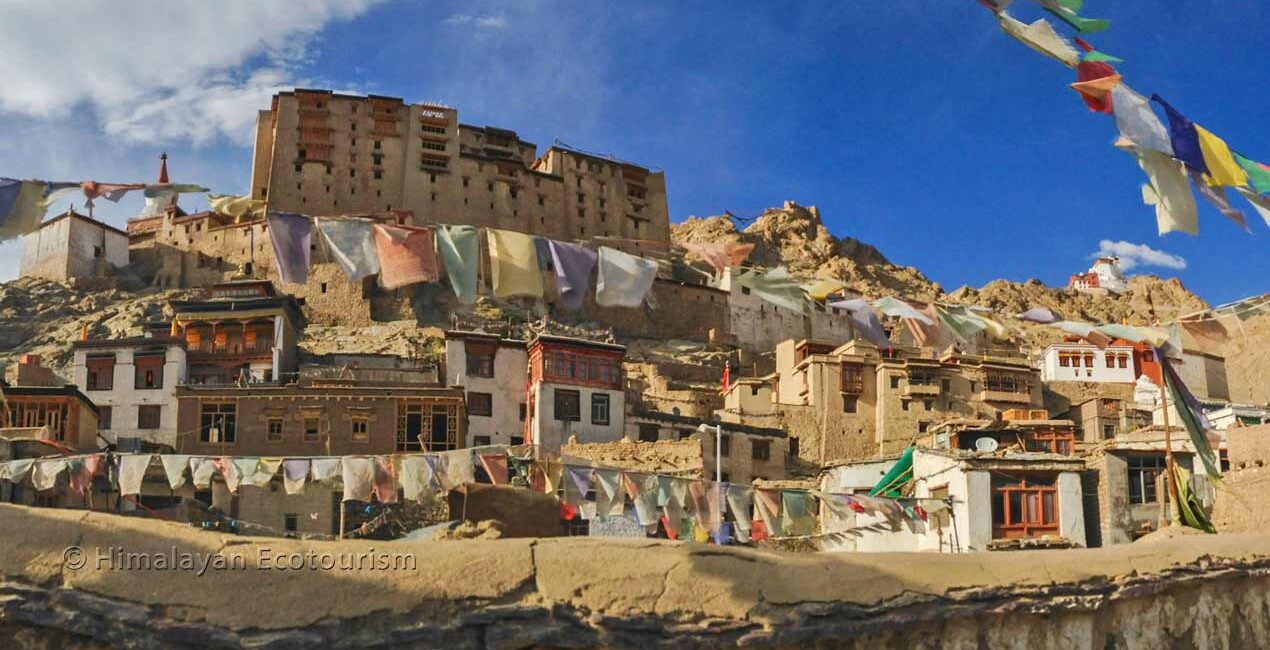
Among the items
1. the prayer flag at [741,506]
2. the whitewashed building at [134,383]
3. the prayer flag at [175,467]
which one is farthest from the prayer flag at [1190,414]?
the whitewashed building at [134,383]

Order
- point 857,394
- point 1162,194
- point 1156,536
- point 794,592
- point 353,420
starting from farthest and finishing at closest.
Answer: point 857,394 < point 353,420 < point 1156,536 < point 1162,194 < point 794,592

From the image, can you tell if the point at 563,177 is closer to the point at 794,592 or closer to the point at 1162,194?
the point at 1162,194

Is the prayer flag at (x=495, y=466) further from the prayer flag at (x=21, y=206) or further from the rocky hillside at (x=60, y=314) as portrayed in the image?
the rocky hillside at (x=60, y=314)

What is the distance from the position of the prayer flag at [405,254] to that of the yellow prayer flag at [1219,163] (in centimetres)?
1351

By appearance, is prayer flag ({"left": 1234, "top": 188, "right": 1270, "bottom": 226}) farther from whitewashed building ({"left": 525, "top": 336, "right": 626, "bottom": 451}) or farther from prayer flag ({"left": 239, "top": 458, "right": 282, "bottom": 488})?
whitewashed building ({"left": 525, "top": 336, "right": 626, "bottom": 451})

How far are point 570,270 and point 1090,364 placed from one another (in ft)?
110

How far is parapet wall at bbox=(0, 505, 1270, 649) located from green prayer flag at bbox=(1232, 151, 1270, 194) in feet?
24.3

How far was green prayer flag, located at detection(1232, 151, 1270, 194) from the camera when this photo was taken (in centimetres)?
1856

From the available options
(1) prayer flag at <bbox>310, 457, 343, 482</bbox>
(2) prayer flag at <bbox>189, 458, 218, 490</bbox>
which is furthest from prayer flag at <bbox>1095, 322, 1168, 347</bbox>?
(2) prayer flag at <bbox>189, 458, 218, 490</bbox>

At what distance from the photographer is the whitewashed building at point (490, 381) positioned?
40.2 metres

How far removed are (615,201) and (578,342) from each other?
40.2m

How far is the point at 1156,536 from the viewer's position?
21.2 meters

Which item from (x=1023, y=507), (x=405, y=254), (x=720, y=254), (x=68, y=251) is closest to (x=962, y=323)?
(x=1023, y=507)

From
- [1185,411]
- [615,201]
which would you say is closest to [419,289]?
[615,201]
